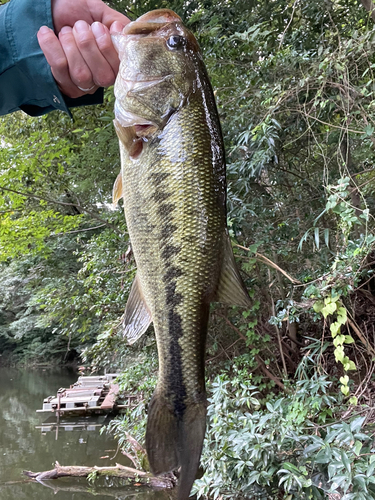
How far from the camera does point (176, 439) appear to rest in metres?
1.06

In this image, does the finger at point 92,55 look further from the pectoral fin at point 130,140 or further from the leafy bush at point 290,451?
the leafy bush at point 290,451

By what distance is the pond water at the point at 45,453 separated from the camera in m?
6.31

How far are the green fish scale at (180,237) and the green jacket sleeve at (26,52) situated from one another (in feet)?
1.24

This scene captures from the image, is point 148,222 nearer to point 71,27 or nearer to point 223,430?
point 71,27

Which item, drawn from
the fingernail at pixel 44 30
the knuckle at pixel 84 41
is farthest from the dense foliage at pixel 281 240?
the fingernail at pixel 44 30

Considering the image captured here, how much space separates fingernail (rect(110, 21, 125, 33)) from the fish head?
0.03 meters

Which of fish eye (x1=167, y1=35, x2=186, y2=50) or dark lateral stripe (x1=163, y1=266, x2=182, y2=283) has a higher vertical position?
fish eye (x1=167, y1=35, x2=186, y2=50)

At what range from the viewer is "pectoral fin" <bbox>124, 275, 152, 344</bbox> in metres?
1.17

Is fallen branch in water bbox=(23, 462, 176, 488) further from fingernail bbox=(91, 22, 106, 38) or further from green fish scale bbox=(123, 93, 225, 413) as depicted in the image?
fingernail bbox=(91, 22, 106, 38)

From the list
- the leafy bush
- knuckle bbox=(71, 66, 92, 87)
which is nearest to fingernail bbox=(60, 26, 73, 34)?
knuckle bbox=(71, 66, 92, 87)

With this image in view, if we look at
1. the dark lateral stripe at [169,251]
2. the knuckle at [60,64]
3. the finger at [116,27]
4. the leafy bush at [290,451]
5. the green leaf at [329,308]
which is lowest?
the leafy bush at [290,451]

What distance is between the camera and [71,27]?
115 cm

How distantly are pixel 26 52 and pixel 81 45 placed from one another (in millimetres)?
202

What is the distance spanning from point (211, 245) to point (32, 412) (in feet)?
45.7
